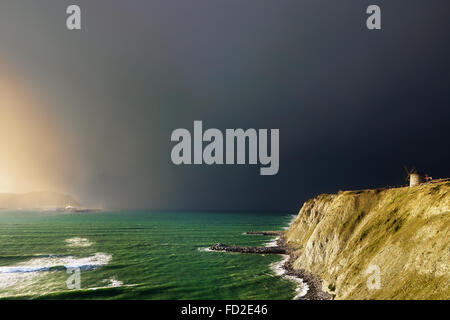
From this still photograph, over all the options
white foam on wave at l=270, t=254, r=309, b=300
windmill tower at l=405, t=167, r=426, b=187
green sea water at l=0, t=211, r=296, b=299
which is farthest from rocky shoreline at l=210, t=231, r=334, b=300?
windmill tower at l=405, t=167, r=426, b=187

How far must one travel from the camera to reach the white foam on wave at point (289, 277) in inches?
1262

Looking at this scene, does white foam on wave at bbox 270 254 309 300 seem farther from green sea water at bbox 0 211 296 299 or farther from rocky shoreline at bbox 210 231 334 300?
green sea water at bbox 0 211 296 299

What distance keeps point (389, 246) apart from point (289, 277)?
1903 cm

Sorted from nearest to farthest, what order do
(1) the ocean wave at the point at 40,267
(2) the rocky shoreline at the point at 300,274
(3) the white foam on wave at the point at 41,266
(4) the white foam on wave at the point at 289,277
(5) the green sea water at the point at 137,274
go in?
(2) the rocky shoreline at the point at 300,274 < (4) the white foam on wave at the point at 289,277 < (5) the green sea water at the point at 137,274 < (1) the ocean wave at the point at 40,267 < (3) the white foam on wave at the point at 41,266

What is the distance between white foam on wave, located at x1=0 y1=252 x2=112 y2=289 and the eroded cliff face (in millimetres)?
45030

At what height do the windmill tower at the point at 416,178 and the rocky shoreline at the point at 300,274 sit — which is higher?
the windmill tower at the point at 416,178

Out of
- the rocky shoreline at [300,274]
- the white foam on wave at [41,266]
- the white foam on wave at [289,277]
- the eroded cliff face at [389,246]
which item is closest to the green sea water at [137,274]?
the white foam on wave at [41,266]

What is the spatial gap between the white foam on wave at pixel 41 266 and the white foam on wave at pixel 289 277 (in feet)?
123

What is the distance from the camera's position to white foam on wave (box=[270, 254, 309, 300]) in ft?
105

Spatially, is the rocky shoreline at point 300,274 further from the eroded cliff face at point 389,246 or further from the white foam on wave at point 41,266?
the white foam on wave at point 41,266

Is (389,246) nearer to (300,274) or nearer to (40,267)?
(300,274)
